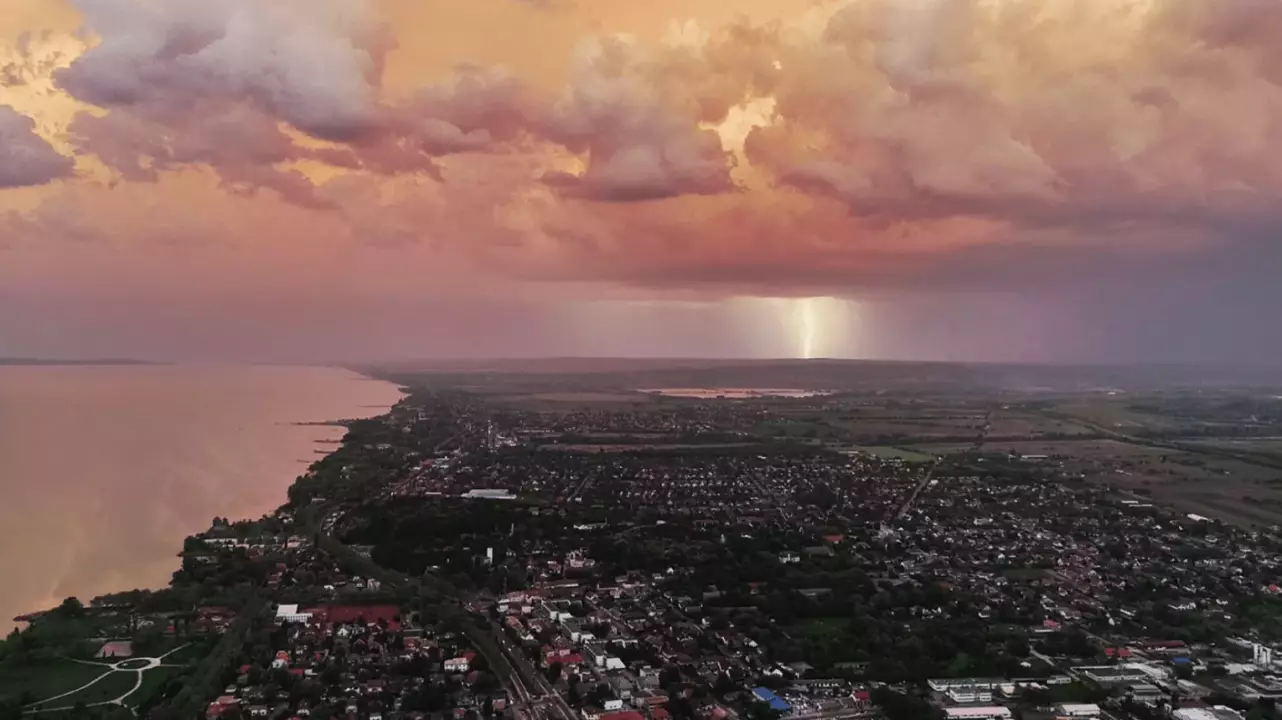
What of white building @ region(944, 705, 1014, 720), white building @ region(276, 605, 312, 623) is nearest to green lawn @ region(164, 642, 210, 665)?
white building @ region(276, 605, 312, 623)

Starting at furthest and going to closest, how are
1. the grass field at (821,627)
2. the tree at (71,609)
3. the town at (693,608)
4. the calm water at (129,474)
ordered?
the calm water at (129,474), the tree at (71,609), the grass field at (821,627), the town at (693,608)

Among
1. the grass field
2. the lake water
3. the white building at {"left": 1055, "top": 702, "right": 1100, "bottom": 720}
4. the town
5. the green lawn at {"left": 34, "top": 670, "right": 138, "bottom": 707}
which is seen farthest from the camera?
the lake water

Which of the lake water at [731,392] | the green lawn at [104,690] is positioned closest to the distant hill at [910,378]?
the lake water at [731,392]

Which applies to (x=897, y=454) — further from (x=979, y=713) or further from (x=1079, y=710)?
(x=979, y=713)

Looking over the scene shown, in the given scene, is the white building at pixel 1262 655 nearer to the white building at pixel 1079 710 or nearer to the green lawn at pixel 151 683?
the white building at pixel 1079 710

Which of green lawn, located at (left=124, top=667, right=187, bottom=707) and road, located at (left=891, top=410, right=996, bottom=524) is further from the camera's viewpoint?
road, located at (left=891, top=410, right=996, bottom=524)

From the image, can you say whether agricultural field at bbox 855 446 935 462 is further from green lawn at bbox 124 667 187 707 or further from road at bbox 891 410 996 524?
green lawn at bbox 124 667 187 707

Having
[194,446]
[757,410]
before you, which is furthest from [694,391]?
[194,446]
